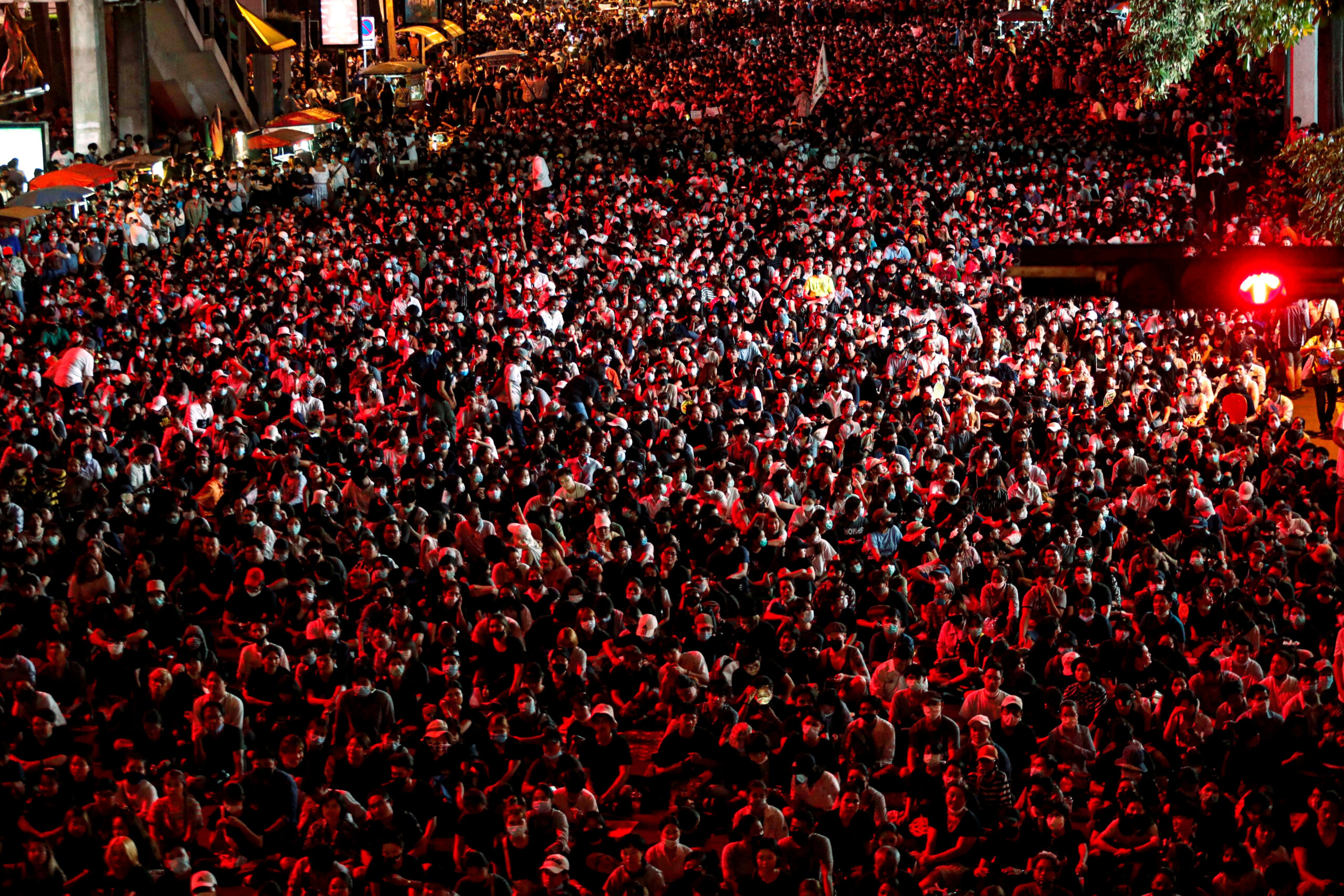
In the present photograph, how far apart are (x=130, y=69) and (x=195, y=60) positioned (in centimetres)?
198

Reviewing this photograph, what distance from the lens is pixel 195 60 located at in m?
35.6

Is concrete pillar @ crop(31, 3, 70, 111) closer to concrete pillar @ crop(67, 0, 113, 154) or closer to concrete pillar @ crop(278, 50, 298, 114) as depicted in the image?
concrete pillar @ crop(278, 50, 298, 114)

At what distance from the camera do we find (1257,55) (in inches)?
469

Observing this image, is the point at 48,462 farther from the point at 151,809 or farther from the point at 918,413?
the point at 918,413

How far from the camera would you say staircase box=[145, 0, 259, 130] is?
34.8 meters

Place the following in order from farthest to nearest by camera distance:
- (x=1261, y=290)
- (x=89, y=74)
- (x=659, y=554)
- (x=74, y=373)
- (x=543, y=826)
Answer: (x=89, y=74) < (x=74, y=373) < (x=659, y=554) < (x=1261, y=290) < (x=543, y=826)

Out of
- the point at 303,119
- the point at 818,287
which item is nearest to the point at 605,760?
the point at 818,287

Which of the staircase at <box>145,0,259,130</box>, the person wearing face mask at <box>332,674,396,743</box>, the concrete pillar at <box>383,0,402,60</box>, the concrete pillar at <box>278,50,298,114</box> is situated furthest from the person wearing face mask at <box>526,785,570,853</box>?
the concrete pillar at <box>383,0,402,60</box>

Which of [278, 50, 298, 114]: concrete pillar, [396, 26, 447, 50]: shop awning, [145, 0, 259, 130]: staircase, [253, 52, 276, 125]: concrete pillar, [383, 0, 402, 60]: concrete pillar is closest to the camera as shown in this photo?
[145, 0, 259, 130]: staircase

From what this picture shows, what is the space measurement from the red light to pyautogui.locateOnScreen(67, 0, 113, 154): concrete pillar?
25388mm

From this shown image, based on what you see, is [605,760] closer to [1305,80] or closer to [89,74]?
[1305,80]

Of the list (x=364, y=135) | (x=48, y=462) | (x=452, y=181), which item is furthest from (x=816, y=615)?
(x=364, y=135)

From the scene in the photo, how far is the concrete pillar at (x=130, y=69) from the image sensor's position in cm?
3378

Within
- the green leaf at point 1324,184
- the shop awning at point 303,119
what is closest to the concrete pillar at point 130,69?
the shop awning at point 303,119
